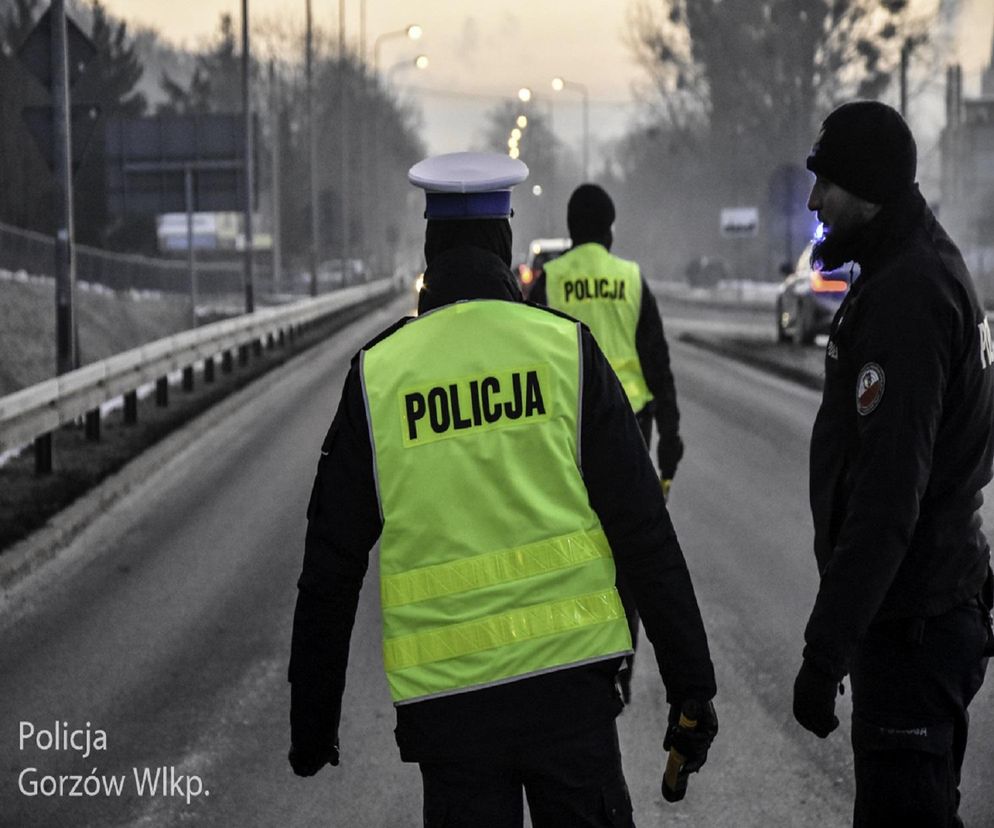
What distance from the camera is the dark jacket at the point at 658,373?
7371 mm

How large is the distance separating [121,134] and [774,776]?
77.4 feet

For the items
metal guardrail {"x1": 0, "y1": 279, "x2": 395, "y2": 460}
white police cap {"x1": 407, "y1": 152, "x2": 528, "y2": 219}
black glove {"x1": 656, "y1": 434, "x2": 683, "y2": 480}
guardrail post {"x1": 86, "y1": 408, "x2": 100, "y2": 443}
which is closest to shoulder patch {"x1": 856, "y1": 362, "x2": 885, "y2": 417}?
white police cap {"x1": 407, "y1": 152, "x2": 528, "y2": 219}

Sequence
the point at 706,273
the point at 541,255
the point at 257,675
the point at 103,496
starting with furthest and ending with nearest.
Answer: the point at 706,273, the point at 541,255, the point at 103,496, the point at 257,675

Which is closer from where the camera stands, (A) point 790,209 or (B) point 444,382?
(B) point 444,382

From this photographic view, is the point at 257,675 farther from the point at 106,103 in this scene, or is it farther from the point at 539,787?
the point at 106,103

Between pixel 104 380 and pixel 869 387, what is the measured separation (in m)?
11.2

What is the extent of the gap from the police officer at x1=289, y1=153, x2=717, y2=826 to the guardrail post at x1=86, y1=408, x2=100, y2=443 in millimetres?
11656

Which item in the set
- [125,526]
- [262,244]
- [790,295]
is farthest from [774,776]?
[262,244]

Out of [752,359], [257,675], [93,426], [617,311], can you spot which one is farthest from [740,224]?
[257,675]

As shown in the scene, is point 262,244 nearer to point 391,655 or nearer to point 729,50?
point 729,50

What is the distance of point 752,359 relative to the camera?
24.7 metres

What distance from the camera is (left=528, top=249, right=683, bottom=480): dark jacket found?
24.2ft

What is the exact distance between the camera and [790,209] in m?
27.9

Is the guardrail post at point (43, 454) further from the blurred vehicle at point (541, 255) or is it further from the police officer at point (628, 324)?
the blurred vehicle at point (541, 255)
